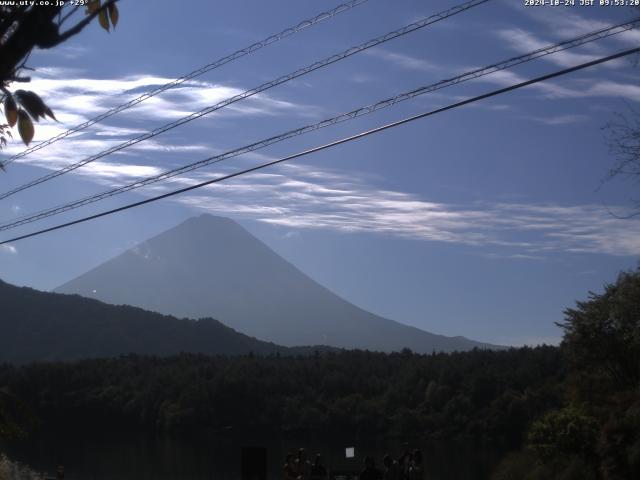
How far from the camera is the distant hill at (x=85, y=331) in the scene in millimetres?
138250

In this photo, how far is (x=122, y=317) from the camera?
159 metres

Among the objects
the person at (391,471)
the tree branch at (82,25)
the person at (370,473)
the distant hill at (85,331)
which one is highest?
the distant hill at (85,331)

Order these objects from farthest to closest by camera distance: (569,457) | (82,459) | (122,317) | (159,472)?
(122,317) < (82,459) < (159,472) < (569,457)

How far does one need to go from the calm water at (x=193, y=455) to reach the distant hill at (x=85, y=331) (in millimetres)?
51306

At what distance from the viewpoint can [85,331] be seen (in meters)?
148

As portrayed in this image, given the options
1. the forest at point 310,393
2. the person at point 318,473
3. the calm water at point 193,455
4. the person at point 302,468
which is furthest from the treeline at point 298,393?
the person at point 302,468

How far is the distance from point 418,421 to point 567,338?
4955 centimetres

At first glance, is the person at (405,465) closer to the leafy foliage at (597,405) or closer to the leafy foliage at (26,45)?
the leafy foliage at (597,405)

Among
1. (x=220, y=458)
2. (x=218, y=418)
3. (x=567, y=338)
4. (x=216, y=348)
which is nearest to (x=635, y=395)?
(x=567, y=338)

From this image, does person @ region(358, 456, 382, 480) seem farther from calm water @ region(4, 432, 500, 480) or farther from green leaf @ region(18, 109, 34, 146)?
calm water @ region(4, 432, 500, 480)

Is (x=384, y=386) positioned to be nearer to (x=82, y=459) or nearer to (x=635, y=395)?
(x=82, y=459)

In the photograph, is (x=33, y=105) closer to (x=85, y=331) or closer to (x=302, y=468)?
(x=302, y=468)

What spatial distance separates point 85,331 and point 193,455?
256 ft

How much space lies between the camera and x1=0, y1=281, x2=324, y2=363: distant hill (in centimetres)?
13825
